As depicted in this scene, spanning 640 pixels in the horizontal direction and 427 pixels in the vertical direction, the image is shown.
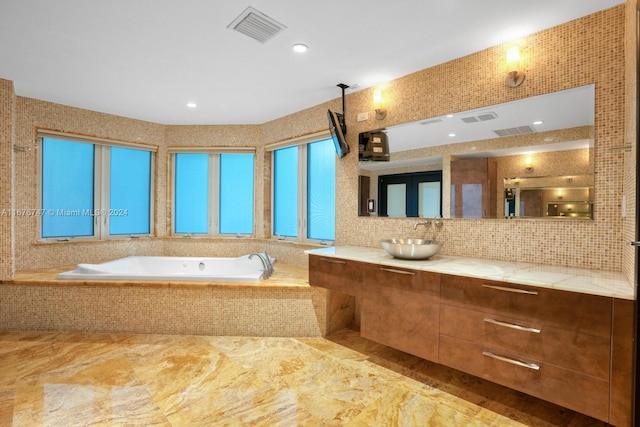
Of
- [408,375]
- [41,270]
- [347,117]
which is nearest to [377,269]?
[408,375]

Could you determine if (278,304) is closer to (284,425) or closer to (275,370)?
(275,370)

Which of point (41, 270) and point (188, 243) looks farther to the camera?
point (188, 243)

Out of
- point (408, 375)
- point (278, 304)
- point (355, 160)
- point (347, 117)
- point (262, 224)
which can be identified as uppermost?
point (347, 117)

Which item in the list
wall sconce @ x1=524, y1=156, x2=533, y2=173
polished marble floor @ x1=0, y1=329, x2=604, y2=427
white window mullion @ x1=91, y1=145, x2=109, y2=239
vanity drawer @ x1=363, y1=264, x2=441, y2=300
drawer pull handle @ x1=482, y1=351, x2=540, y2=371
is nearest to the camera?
drawer pull handle @ x1=482, y1=351, x2=540, y2=371

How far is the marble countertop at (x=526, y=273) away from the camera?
4.91 feet

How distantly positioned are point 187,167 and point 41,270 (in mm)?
1976

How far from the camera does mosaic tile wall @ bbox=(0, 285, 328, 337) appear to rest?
3.02m

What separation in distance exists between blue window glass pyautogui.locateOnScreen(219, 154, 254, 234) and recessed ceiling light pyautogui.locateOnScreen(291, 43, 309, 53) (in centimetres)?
217

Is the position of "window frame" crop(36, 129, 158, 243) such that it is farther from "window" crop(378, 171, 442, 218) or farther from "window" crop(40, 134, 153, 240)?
"window" crop(378, 171, 442, 218)

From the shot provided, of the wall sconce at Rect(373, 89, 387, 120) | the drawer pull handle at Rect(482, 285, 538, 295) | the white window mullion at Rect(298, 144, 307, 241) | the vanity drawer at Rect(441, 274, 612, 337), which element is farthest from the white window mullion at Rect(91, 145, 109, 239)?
the drawer pull handle at Rect(482, 285, 538, 295)

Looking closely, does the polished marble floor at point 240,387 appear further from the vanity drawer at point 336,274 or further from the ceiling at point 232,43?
the ceiling at point 232,43

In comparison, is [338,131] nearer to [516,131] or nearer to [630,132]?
[516,131]

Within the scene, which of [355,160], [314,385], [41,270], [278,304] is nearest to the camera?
[314,385]

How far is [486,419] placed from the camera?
6.06ft
